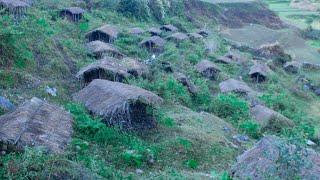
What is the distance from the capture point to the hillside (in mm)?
9242

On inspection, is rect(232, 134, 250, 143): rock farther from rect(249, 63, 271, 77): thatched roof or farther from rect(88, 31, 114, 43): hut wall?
rect(88, 31, 114, 43): hut wall

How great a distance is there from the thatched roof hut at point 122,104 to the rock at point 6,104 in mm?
2029

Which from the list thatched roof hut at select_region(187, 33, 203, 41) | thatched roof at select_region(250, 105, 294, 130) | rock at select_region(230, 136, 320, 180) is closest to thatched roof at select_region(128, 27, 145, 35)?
thatched roof hut at select_region(187, 33, 203, 41)

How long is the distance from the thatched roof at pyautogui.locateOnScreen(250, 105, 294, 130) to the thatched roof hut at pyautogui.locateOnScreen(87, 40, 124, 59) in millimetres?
6190

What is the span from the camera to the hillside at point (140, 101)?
9.24 metres

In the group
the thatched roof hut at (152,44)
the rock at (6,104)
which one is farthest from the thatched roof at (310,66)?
the rock at (6,104)

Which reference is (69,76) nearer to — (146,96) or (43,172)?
(146,96)

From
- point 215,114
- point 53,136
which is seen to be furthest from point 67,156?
point 215,114

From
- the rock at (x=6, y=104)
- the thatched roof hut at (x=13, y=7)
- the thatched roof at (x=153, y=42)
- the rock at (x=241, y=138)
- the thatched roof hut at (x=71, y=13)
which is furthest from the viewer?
the thatched roof hut at (x=71, y=13)

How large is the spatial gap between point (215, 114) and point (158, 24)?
16.7 meters

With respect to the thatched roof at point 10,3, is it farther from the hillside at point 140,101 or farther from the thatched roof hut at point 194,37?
the thatched roof hut at point 194,37

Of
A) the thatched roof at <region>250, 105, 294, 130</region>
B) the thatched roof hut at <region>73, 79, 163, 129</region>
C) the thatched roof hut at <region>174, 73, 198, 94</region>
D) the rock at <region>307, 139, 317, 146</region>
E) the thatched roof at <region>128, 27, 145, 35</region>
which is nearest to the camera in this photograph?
the thatched roof hut at <region>73, 79, 163, 129</region>

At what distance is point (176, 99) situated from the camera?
1673 centimetres

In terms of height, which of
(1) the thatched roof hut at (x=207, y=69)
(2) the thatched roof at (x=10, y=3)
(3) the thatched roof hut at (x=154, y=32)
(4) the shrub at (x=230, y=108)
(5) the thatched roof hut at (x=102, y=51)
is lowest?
(1) the thatched roof hut at (x=207, y=69)
